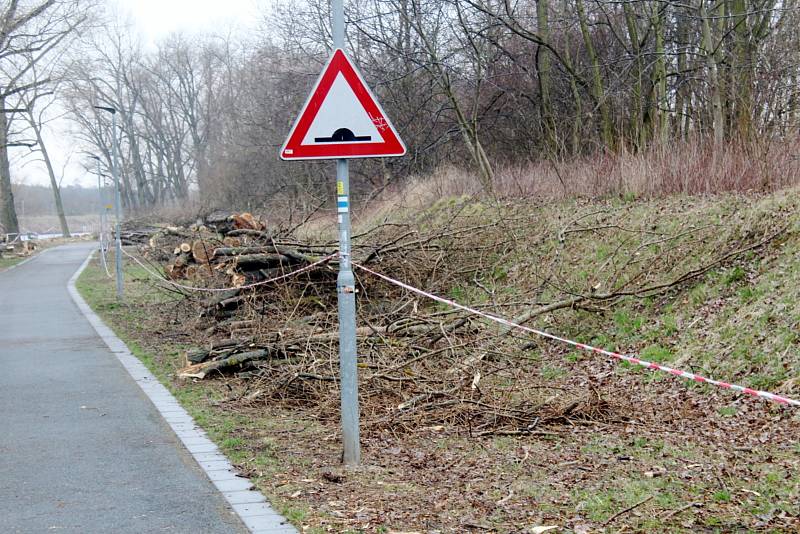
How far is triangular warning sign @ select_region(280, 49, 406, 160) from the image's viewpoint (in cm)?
602

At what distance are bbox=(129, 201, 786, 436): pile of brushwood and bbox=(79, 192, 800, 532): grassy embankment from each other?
69 mm

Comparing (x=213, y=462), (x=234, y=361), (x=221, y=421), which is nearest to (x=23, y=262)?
(x=234, y=361)

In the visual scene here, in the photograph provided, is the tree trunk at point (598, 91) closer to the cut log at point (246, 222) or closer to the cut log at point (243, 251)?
the cut log at point (246, 222)

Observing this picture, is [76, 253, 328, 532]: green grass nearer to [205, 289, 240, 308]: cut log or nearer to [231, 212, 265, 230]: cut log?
[205, 289, 240, 308]: cut log

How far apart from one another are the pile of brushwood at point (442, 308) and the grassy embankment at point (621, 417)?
0.07 metres

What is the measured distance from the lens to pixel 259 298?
40.7 feet

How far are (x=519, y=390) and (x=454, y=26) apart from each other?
1620 cm

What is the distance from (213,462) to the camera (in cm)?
654

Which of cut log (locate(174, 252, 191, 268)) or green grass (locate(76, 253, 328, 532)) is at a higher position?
cut log (locate(174, 252, 191, 268))

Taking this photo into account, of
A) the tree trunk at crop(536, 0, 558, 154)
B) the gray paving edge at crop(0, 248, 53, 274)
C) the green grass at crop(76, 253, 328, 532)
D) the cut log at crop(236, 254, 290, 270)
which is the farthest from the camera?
the gray paving edge at crop(0, 248, 53, 274)

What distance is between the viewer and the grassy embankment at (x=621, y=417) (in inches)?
200

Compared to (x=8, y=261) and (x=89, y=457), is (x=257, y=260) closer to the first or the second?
(x=89, y=457)

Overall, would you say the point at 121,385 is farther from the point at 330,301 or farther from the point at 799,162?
the point at 799,162

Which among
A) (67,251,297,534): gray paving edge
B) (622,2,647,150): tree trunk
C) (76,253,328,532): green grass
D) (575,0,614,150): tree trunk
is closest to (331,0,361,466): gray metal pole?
(76,253,328,532): green grass
